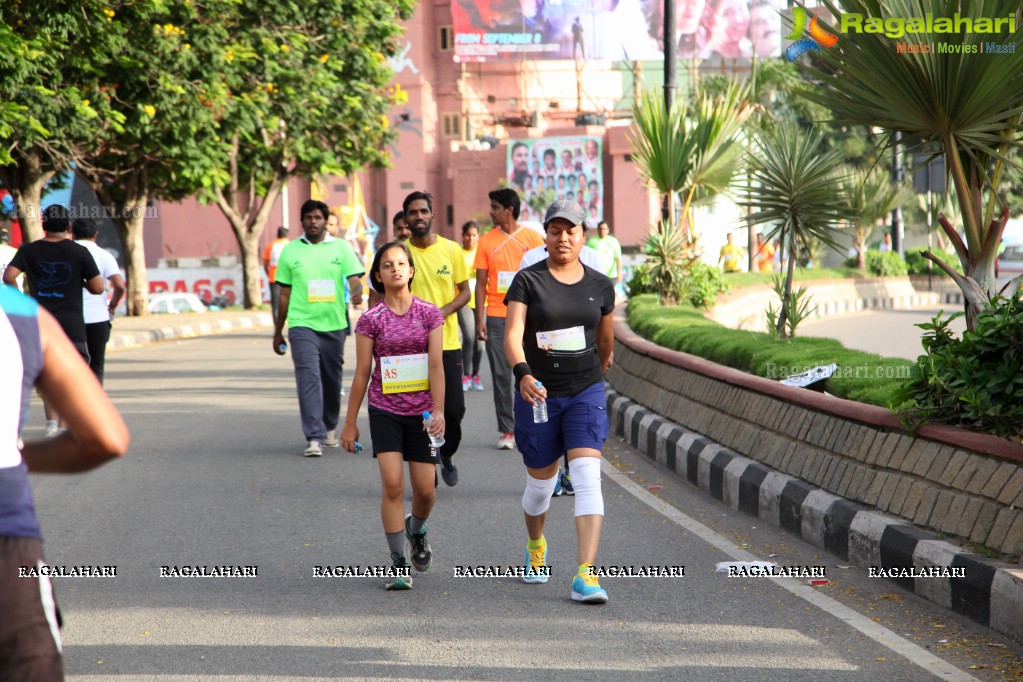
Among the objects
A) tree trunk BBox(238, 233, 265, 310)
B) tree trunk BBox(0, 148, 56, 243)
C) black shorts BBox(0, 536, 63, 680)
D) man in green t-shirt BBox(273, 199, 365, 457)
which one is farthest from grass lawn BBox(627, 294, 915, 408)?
tree trunk BBox(238, 233, 265, 310)

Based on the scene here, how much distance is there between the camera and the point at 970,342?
19.9ft

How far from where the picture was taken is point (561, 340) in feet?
19.9

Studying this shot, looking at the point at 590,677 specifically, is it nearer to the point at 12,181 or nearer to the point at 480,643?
the point at 480,643

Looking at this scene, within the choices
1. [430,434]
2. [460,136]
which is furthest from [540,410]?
[460,136]

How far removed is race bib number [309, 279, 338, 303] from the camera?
1005 cm

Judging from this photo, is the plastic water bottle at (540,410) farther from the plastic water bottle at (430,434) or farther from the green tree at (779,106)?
the green tree at (779,106)

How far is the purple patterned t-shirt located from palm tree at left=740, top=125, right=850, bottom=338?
22.6 feet

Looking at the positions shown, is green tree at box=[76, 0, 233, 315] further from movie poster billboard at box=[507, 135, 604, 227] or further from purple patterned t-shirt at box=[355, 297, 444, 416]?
movie poster billboard at box=[507, 135, 604, 227]

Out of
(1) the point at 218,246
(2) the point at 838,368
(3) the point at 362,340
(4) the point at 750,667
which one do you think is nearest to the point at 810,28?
(2) the point at 838,368

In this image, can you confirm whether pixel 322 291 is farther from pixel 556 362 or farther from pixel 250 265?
pixel 250 265

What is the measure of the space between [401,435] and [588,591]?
47.5 inches

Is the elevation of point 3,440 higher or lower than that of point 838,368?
higher

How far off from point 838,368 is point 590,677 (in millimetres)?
4016

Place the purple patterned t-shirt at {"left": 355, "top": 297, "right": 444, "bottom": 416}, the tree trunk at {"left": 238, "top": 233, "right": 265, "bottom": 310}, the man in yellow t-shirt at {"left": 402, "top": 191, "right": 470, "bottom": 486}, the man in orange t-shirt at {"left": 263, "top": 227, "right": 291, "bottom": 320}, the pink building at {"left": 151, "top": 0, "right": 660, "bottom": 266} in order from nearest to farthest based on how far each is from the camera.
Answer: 1. the purple patterned t-shirt at {"left": 355, "top": 297, "right": 444, "bottom": 416}
2. the man in yellow t-shirt at {"left": 402, "top": 191, "right": 470, "bottom": 486}
3. the man in orange t-shirt at {"left": 263, "top": 227, "right": 291, "bottom": 320}
4. the tree trunk at {"left": 238, "top": 233, "right": 265, "bottom": 310}
5. the pink building at {"left": 151, "top": 0, "right": 660, "bottom": 266}
